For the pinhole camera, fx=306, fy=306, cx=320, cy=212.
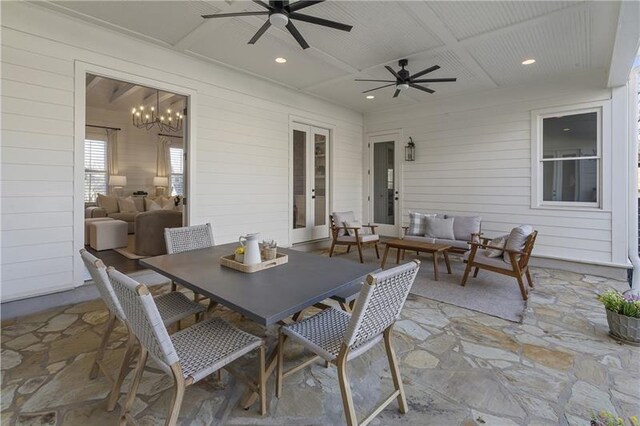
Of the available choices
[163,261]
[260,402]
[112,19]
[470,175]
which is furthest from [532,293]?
[112,19]

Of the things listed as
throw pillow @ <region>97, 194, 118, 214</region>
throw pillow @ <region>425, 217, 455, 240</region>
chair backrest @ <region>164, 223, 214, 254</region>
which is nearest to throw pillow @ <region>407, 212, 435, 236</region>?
throw pillow @ <region>425, 217, 455, 240</region>

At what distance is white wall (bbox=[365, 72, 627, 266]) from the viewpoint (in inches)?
172

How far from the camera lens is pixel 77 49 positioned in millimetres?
3188

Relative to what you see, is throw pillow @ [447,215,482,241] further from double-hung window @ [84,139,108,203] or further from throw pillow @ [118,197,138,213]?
double-hung window @ [84,139,108,203]

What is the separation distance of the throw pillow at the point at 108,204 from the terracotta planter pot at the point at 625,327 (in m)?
8.61

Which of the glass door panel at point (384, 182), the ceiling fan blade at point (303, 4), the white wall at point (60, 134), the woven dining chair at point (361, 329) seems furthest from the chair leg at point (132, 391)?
the glass door panel at point (384, 182)

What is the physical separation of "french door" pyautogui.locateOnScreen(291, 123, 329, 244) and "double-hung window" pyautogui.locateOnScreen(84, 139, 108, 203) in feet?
18.7

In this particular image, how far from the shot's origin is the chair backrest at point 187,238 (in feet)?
8.73

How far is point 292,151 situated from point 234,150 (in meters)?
1.24

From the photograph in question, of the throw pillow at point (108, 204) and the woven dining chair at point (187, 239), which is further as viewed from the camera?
the throw pillow at point (108, 204)

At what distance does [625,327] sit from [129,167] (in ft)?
33.0

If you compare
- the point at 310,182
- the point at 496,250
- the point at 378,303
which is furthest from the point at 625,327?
the point at 310,182

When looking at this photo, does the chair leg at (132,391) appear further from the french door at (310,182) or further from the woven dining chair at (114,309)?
the french door at (310,182)

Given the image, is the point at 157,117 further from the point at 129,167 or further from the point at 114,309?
the point at 114,309
